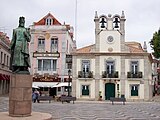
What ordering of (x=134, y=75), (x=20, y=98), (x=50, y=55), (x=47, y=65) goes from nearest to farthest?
(x=20, y=98) < (x=134, y=75) < (x=50, y=55) < (x=47, y=65)

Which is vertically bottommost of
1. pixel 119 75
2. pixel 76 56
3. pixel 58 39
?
pixel 119 75

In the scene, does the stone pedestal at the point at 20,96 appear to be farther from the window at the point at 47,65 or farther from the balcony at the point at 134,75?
the window at the point at 47,65

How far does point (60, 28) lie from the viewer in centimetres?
4041

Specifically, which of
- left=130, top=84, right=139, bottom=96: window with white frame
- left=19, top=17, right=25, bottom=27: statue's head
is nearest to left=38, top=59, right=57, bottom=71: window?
left=130, top=84, right=139, bottom=96: window with white frame

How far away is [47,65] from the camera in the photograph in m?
40.2

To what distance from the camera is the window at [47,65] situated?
40.0 m

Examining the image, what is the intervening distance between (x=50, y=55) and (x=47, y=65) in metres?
1.43

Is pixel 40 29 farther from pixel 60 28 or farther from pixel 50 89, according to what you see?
pixel 50 89

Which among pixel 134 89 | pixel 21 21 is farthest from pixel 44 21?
pixel 21 21

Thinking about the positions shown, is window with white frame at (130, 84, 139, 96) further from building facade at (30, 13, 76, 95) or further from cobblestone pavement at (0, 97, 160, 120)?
cobblestone pavement at (0, 97, 160, 120)

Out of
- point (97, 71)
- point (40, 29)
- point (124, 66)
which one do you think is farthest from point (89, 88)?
point (40, 29)

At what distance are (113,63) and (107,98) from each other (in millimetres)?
4420

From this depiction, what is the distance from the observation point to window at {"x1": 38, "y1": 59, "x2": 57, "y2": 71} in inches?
1575

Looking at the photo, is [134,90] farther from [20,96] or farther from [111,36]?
[20,96]
